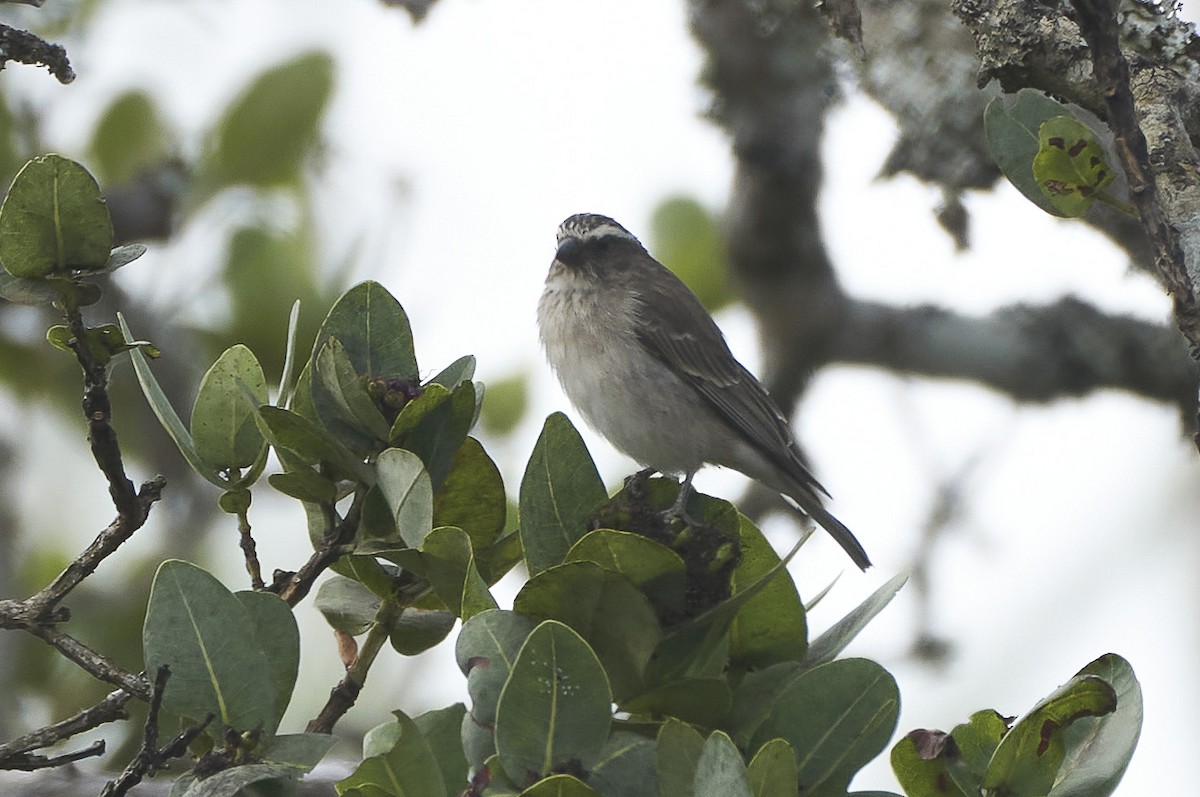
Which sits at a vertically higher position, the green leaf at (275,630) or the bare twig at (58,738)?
the green leaf at (275,630)

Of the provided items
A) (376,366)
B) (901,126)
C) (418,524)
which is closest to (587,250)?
(901,126)

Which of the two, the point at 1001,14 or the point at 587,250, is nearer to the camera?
the point at 1001,14

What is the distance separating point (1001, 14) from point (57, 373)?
3078mm

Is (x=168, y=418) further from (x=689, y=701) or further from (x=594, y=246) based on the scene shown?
(x=594, y=246)

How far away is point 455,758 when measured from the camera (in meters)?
1.87

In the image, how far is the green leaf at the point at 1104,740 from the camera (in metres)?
1.72

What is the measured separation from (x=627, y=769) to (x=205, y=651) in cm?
58

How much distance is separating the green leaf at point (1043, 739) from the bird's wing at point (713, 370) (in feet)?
9.44

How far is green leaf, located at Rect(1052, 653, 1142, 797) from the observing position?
1.72 meters

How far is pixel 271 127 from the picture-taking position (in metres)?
4.10

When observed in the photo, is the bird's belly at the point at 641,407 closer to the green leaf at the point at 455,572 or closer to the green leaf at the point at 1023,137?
the green leaf at the point at 1023,137

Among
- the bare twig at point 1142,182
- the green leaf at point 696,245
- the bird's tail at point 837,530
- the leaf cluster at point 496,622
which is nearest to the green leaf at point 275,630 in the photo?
the leaf cluster at point 496,622

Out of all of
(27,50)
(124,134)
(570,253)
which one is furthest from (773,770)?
(570,253)

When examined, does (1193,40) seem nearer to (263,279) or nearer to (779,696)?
(779,696)
